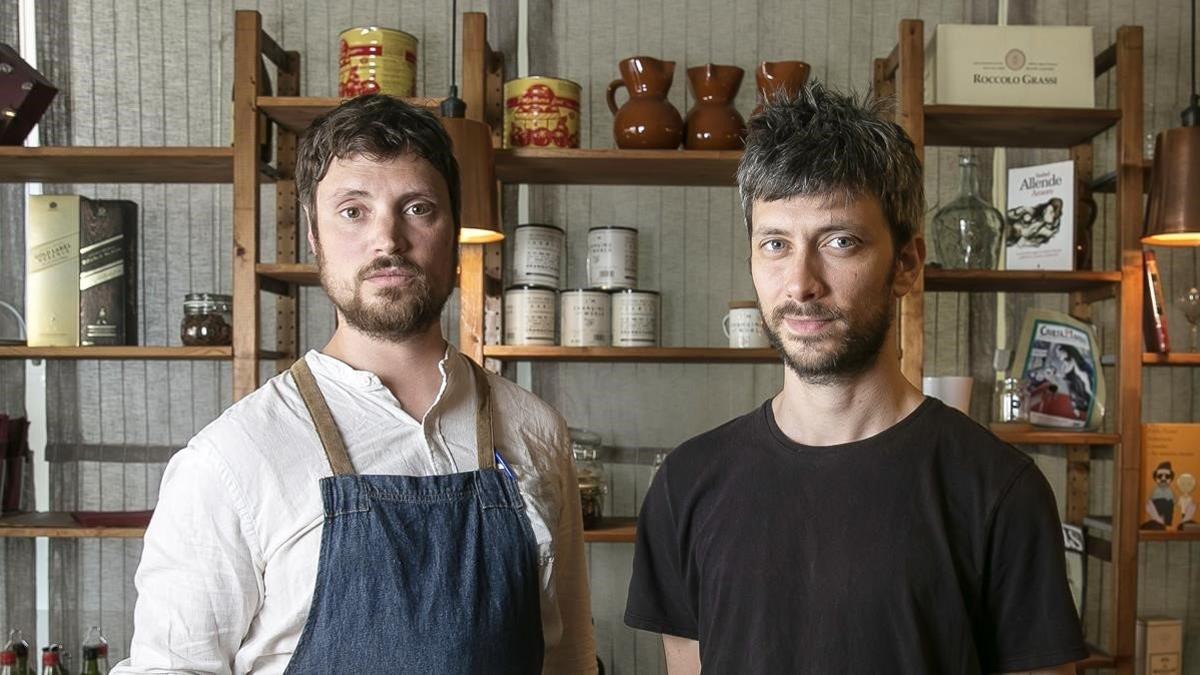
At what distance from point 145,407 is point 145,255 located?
0.41 metres

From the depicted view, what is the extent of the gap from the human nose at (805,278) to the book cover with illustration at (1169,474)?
5.49ft

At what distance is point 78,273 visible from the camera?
2.48m

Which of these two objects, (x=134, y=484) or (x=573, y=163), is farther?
(x=134, y=484)

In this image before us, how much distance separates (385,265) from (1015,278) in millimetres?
1692

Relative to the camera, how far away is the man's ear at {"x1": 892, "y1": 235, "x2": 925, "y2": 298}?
1263 millimetres

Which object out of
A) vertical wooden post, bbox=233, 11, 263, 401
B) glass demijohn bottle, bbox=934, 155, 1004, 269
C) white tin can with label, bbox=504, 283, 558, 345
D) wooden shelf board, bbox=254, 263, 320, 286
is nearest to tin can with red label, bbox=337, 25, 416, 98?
vertical wooden post, bbox=233, 11, 263, 401

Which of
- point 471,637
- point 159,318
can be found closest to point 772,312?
point 471,637

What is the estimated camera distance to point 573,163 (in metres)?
2.43

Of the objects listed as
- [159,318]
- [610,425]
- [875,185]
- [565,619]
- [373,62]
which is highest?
[373,62]

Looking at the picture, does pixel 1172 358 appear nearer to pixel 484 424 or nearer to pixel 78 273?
pixel 484 424

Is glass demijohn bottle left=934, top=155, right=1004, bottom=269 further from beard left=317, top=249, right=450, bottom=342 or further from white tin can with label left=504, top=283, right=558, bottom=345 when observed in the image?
beard left=317, top=249, right=450, bottom=342

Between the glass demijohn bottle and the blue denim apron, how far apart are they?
1.58 meters

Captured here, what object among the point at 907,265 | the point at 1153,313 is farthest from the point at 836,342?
the point at 1153,313

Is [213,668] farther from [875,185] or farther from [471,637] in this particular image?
[875,185]
